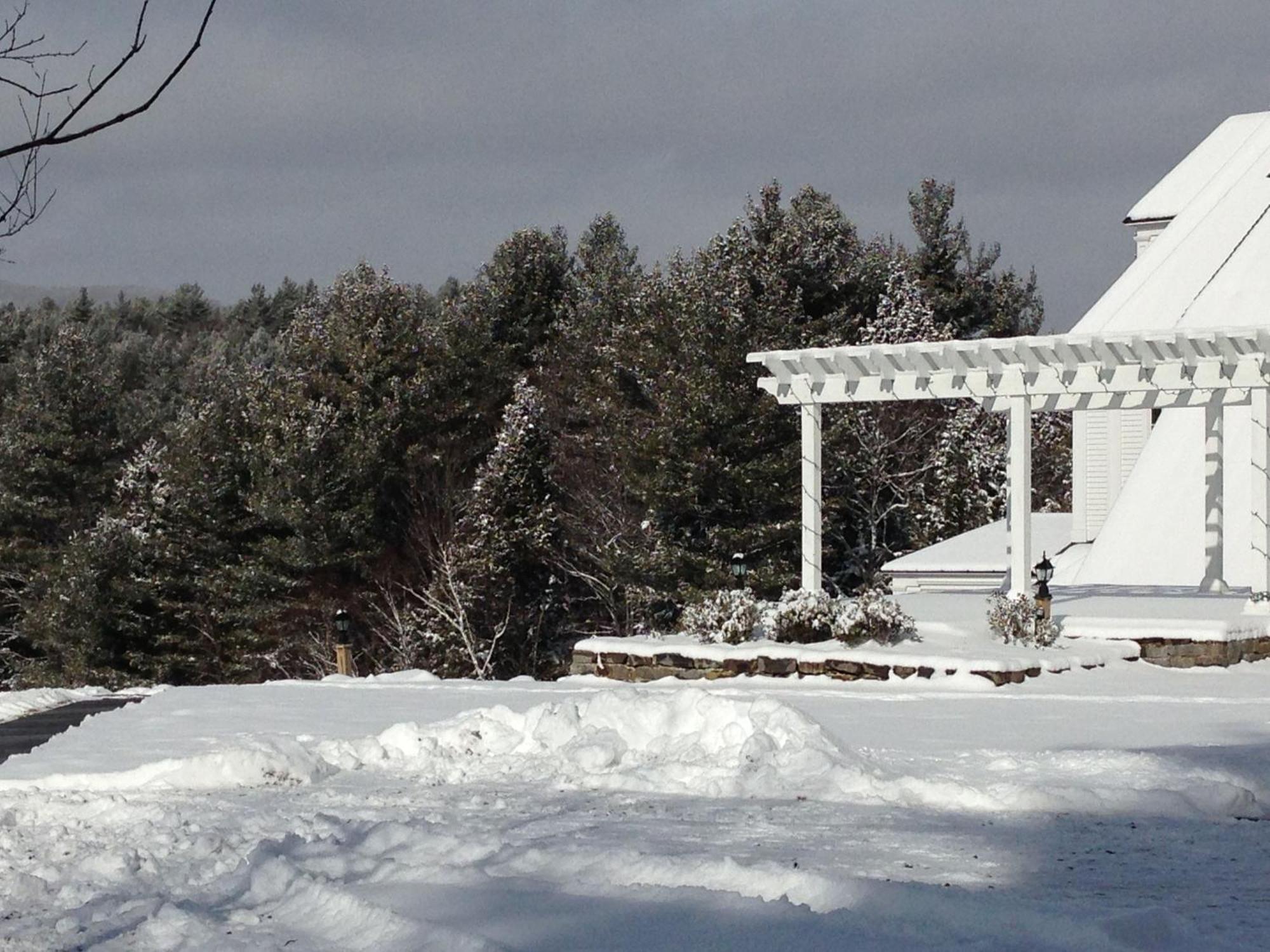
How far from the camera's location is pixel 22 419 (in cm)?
3562

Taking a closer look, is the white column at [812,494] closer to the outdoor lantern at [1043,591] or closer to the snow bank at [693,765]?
the outdoor lantern at [1043,591]

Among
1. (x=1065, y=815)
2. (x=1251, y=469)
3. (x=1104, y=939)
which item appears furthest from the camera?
(x=1251, y=469)

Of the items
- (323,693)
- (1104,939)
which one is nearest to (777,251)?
(323,693)

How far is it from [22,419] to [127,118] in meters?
33.0

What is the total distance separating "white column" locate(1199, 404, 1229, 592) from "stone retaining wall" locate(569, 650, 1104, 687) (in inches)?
185

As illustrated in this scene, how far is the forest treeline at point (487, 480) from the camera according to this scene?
29.2 metres

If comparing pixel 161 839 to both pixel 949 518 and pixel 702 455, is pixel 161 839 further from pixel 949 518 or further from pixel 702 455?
pixel 949 518

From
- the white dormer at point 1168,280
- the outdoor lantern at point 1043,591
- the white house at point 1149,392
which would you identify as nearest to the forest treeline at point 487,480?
the white house at point 1149,392

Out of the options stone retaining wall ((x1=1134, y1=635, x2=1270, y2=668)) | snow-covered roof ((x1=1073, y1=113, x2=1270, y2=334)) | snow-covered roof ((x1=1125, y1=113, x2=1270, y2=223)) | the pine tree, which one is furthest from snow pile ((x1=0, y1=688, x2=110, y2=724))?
snow-covered roof ((x1=1125, y1=113, x2=1270, y2=223))

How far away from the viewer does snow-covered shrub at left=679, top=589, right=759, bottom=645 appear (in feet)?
51.6

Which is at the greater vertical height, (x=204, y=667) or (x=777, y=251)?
(x=777, y=251)

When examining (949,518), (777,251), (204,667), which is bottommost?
(204,667)

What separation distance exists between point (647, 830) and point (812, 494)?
1133cm

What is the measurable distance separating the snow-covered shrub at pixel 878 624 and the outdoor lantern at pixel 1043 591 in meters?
1.29
